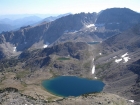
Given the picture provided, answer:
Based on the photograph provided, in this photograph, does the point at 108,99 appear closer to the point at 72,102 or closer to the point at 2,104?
the point at 72,102

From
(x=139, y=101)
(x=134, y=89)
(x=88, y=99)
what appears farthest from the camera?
(x=134, y=89)

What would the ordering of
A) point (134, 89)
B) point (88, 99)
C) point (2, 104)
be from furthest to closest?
point (134, 89) < point (88, 99) < point (2, 104)

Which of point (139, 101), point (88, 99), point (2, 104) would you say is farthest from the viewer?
point (139, 101)

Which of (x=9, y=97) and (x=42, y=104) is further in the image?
(x=9, y=97)

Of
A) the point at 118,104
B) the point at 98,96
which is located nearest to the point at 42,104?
the point at 98,96

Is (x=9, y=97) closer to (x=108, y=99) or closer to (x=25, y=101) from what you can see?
(x=25, y=101)

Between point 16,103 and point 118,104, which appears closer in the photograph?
point 16,103

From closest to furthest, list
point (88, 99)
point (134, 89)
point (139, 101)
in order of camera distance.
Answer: point (88, 99), point (139, 101), point (134, 89)

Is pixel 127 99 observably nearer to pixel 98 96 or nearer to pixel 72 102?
pixel 98 96

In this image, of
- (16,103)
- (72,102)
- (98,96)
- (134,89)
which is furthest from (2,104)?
(134,89)
